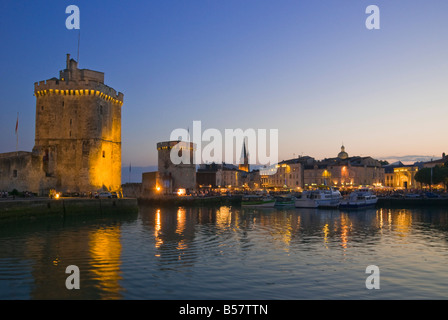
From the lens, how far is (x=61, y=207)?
3238 cm

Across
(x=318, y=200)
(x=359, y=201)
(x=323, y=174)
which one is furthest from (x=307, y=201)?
(x=323, y=174)

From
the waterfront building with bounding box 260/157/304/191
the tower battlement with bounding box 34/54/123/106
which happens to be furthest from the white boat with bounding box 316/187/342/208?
the waterfront building with bounding box 260/157/304/191

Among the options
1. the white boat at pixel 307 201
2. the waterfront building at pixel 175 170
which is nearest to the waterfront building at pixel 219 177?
the waterfront building at pixel 175 170

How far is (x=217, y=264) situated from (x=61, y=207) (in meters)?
21.3

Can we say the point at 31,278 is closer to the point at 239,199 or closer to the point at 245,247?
the point at 245,247

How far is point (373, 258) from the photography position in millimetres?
17047

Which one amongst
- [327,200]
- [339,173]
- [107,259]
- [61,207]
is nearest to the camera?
[107,259]

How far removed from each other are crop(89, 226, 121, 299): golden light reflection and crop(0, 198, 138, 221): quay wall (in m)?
6.90

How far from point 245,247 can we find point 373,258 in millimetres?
5872

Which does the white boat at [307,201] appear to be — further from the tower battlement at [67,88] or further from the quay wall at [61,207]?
the tower battlement at [67,88]

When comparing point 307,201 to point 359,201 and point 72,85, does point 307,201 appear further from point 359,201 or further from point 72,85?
point 72,85

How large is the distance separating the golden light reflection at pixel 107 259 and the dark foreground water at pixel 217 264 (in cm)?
3

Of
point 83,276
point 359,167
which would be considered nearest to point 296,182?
point 359,167

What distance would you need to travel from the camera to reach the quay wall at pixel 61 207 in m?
27.1
